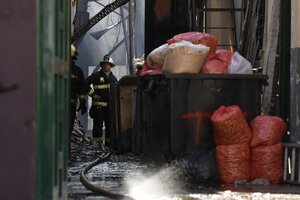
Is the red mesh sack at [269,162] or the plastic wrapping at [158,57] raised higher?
the plastic wrapping at [158,57]

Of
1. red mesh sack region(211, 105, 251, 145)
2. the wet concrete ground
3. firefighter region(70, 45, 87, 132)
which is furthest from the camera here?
firefighter region(70, 45, 87, 132)

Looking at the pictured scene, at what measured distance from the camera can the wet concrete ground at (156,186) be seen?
739 centimetres

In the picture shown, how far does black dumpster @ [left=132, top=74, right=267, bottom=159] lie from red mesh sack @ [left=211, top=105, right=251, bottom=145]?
0.80 ft

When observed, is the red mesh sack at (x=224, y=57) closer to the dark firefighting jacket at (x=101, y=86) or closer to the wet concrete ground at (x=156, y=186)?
the wet concrete ground at (x=156, y=186)

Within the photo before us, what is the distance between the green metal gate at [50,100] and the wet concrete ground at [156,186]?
2.27 metres

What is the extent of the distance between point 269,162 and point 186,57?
1545mm

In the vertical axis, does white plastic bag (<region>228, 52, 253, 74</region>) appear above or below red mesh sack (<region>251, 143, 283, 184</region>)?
above

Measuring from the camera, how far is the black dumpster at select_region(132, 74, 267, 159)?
8.93 m

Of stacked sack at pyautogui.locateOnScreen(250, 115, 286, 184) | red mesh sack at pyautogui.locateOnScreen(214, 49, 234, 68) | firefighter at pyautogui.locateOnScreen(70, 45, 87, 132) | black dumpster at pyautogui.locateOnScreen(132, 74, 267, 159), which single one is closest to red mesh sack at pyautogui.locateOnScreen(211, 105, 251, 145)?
stacked sack at pyautogui.locateOnScreen(250, 115, 286, 184)

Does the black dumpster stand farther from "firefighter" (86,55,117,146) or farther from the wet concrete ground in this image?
"firefighter" (86,55,117,146)

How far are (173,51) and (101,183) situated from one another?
1.88m

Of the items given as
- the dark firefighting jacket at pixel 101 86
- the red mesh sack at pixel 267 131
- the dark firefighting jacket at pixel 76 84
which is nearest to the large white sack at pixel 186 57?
the red mesh sack at pixel 267 131

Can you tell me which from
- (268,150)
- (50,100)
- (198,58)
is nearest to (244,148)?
(268,150)

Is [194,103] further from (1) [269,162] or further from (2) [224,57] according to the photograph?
(1) [269,162]
